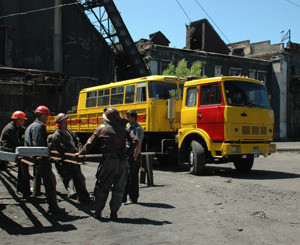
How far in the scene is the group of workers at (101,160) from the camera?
582cm

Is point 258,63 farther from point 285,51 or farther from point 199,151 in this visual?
point 199,151

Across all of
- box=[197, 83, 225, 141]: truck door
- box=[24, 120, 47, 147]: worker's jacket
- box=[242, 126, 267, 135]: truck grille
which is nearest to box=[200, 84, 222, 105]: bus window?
box=[197, 83, 225, 141]: truck door

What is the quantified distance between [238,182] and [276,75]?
115ft

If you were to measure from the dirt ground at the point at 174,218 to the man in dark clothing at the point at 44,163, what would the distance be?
0.24 m

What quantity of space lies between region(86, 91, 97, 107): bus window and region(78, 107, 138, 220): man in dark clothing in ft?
35.2

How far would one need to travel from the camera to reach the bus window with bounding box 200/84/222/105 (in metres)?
10.8

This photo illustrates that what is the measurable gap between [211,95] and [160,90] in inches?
102

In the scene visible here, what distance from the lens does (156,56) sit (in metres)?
33.7

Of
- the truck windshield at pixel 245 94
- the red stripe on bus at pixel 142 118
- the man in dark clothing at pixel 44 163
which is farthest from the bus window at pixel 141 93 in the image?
the man in dark clothing at pixel 44 163

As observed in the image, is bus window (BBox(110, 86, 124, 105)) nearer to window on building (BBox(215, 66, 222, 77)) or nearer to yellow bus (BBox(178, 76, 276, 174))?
yellow bus (BBox(178, 76, 276, 174))

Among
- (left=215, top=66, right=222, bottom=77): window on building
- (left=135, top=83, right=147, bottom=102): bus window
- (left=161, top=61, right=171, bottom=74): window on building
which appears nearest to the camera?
(left=135, top=83, right=147, bottom=102): bus window

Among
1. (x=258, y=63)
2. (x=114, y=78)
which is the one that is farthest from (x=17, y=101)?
(x=258, y=63)

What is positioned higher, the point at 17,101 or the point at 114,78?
the point at 114,78

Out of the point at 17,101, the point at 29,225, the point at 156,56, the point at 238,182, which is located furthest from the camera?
the point at 156,56
